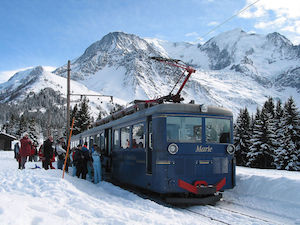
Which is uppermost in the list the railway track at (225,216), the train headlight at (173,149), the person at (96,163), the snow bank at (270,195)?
the train headlight at (173,149)

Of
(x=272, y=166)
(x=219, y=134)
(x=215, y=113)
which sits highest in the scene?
(x=215, y=113)

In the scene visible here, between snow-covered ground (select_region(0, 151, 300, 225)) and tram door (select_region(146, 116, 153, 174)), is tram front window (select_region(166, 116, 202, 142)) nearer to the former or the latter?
tram door (select_region(146, 116, 153, 174))

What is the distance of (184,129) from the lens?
10.2 metres

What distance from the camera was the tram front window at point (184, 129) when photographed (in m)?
10.0

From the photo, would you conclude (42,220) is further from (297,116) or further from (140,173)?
(297,116)

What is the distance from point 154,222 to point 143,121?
4445 mm

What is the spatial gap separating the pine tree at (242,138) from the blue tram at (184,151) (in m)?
31.5

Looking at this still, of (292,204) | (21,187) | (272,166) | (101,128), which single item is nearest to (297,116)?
(272,166)

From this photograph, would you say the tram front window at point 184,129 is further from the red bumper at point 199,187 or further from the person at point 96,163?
the person at point 96,163

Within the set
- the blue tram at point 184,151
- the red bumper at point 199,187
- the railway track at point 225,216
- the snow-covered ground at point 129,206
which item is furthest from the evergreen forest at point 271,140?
the railway track at point 225,216

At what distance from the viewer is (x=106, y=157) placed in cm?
1513

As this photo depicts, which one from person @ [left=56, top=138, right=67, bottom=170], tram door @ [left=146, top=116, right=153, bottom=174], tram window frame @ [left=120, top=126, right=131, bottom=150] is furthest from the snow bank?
person @ [left=56, top=138, right=67, bottom=170]

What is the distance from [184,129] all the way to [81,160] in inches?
229

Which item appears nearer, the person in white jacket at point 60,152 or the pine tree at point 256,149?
the person in white jacket at point 60,152
